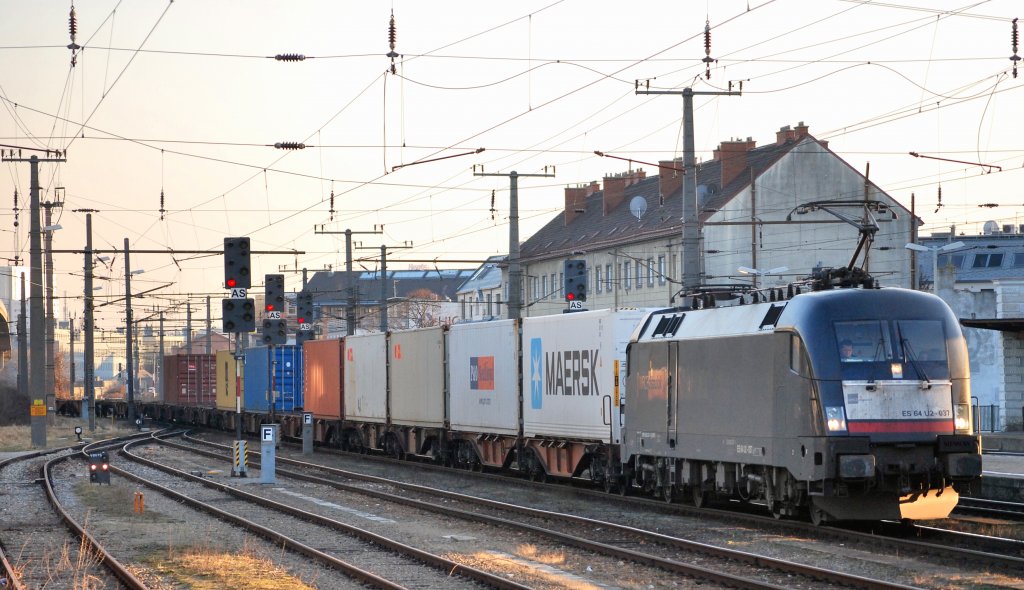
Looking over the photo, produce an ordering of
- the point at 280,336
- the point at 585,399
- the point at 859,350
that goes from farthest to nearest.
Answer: the point at 280,336
the point at 585,399
the point at 859,350

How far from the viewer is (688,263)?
26.5m

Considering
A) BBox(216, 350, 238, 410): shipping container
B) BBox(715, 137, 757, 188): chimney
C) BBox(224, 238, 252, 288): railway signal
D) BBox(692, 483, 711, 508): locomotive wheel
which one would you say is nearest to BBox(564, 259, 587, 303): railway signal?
BBox(224, 238, 252, 288): railway signal

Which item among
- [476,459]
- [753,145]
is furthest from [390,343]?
[753,145]

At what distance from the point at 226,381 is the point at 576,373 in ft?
113

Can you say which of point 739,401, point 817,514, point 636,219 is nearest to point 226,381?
point 636,219

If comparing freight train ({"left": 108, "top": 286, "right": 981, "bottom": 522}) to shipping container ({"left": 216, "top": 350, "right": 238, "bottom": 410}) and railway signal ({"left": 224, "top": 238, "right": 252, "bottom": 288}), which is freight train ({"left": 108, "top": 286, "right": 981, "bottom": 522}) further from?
shipping container ({"left": 216, "top": 350, "right": 238, "bottom": 410})

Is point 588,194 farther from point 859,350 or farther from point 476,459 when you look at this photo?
point 859,350

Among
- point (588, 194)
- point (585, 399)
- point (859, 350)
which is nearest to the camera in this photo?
point (859, 350)

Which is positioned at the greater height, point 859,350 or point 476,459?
point 859,350

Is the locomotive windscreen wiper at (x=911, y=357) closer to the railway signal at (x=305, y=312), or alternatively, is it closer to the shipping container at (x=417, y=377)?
the shipping container at (x=417, y=377)

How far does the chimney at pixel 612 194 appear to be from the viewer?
2926 inches

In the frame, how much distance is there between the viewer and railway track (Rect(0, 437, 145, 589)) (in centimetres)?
1486

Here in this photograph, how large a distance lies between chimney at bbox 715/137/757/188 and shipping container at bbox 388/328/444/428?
2958 cm

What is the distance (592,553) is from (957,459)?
14.6ft
